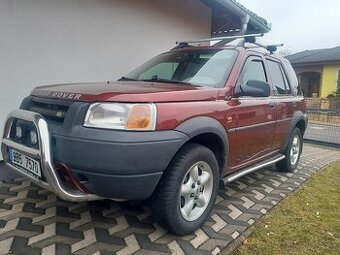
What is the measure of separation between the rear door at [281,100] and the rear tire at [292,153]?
49cm

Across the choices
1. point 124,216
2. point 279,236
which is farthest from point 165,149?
point 279,236

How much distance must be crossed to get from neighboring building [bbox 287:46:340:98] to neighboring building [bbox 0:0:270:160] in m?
19.9

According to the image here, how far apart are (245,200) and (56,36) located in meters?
3.45

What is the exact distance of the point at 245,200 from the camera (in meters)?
4.26

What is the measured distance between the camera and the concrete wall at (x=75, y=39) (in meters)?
4.34

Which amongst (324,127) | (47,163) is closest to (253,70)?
(47,163)

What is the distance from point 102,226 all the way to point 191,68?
2.02m

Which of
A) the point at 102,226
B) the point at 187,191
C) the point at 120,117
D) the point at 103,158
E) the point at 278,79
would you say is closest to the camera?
the point at 103,158

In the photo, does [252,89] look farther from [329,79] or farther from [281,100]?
[329,79]

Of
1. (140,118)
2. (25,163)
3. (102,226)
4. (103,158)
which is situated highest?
(140,118)

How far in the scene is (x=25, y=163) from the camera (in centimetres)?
294

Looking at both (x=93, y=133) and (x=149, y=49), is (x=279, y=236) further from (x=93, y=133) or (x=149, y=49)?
(x=149, y=49)

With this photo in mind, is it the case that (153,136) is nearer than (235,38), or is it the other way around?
(153,136)

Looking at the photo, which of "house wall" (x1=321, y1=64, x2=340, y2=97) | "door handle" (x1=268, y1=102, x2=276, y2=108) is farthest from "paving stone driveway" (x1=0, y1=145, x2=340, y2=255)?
"house wall" (x1=321, y1=64, x2=340, y2=97)
